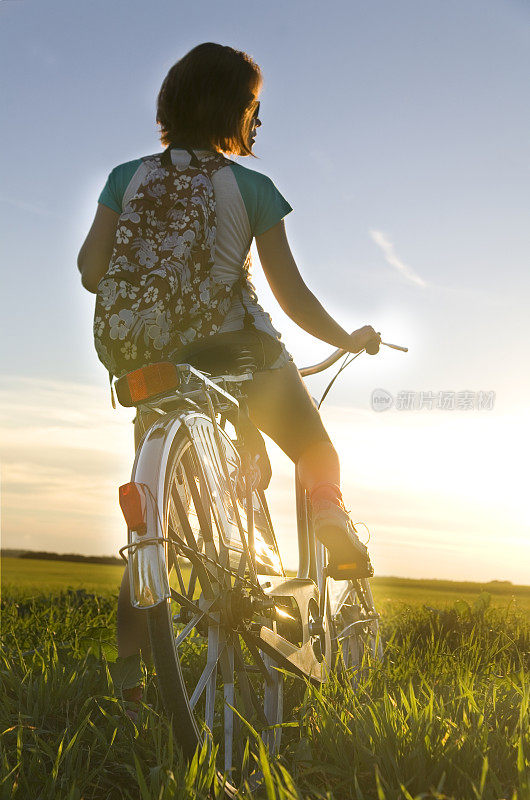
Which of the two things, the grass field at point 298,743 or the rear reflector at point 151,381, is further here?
the rear reflector at point 151,381

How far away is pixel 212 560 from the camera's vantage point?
7.39ft

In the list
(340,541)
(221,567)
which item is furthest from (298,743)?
(340,541)

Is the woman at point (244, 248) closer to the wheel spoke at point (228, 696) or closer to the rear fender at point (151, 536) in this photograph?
the wheel spoke at point (228, 696)

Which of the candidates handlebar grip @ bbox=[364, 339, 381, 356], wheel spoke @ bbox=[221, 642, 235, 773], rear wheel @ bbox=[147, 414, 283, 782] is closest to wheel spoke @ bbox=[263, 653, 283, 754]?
rear wheel @ bbox=[147, 414, 283, 782]

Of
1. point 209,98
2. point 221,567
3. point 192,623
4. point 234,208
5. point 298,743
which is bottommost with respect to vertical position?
point 298,743

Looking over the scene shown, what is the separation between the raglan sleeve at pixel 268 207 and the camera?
2.76 meters

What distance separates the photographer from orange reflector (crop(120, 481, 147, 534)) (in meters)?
1.95

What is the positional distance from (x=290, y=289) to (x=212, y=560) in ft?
3.79

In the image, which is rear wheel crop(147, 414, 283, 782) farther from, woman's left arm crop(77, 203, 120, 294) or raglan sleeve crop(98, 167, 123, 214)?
raglan sleeve crop(98, 167, 123, 214)

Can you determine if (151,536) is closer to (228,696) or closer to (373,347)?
(228,696)

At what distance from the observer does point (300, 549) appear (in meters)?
3.37

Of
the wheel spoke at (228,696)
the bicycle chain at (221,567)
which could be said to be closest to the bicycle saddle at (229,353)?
the bicycle chain at (221,567)

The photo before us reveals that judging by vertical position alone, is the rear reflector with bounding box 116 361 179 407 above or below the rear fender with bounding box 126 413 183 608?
above

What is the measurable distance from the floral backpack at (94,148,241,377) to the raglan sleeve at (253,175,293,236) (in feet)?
0.80
